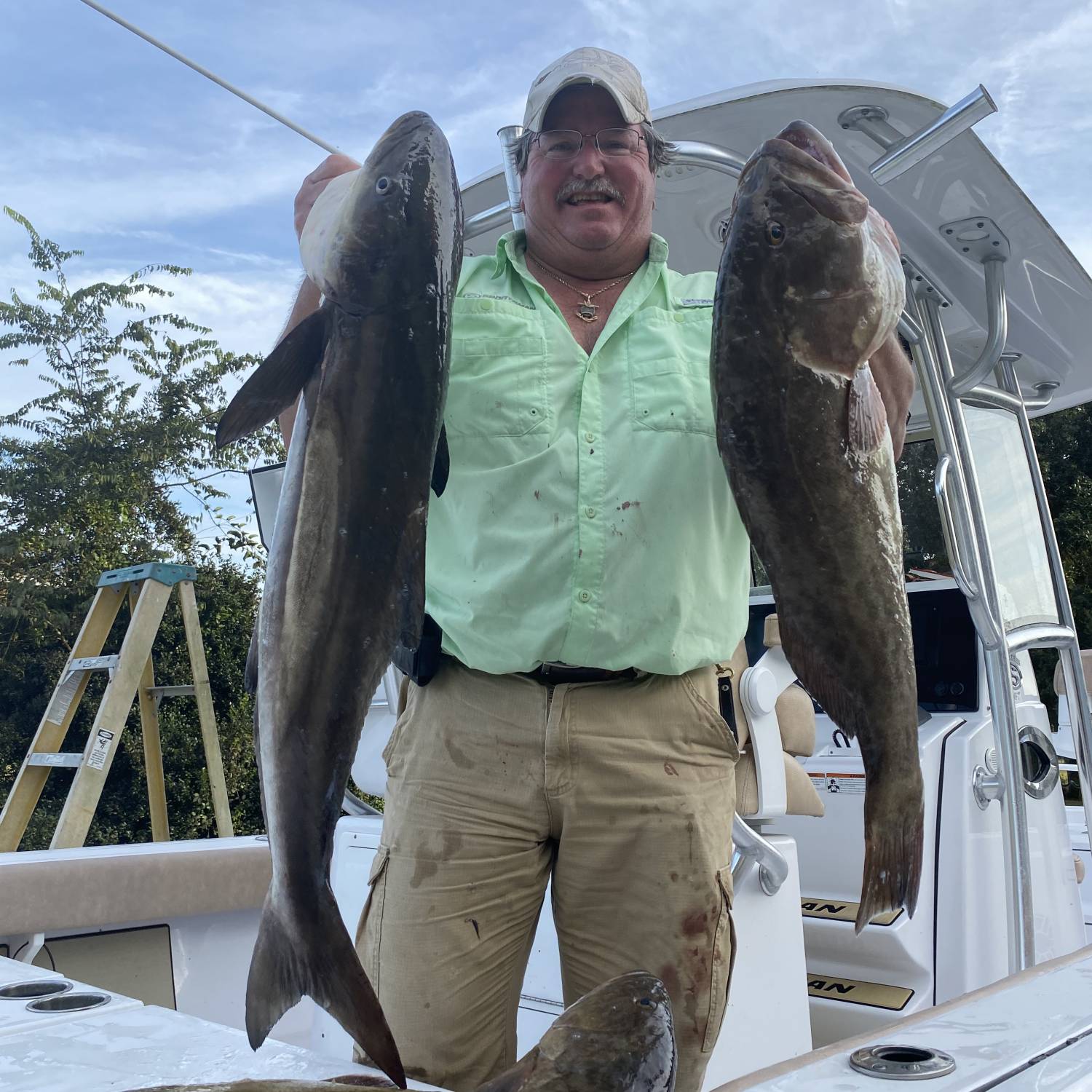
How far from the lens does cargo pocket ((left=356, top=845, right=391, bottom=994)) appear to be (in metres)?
2.22

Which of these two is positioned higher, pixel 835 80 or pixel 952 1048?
pixel 835 80

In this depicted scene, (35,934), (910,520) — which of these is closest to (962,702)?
(910,520)

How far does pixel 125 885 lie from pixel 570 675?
87.0 inches

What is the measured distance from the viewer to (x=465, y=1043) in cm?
216

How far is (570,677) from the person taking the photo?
2.28m

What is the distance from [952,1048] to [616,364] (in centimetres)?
140

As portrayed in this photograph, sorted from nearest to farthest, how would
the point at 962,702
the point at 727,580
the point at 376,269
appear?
the point at 376,269 < the point at 727,580 < the point at 962,702

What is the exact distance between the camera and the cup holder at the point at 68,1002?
2027mm

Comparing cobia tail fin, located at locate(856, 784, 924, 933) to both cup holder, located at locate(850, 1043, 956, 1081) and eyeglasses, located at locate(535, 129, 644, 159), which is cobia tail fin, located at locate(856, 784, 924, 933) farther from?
eyeglasses, located at locate(535, 129, 644, 159)

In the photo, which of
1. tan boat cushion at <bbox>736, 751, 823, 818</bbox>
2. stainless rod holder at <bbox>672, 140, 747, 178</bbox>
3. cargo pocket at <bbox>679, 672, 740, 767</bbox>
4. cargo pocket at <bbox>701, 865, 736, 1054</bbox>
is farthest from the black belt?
stainless rod holder at <bbox>672, 140, 747, 178</bbox>

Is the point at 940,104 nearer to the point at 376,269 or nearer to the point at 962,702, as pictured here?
the point at 376,269

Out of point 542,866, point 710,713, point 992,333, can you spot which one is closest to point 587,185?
point 710,713

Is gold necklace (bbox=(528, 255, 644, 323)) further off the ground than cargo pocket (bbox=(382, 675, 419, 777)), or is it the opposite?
gold necklace (bbox=(528, 255, 644, 323))

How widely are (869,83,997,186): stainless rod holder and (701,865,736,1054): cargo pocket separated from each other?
6.45 ft
